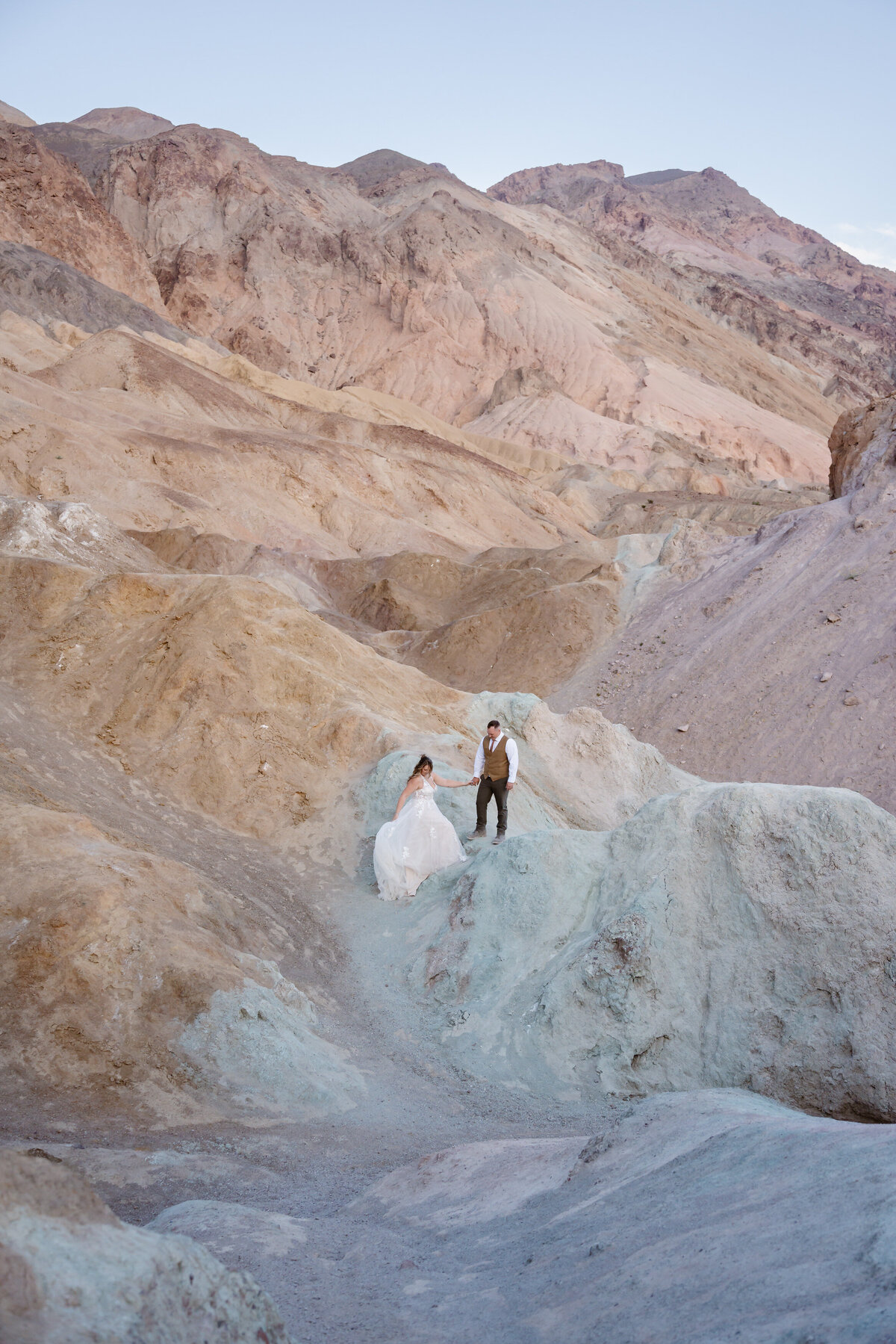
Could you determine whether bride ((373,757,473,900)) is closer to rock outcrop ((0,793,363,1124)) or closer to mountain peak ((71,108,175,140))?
rock outcrop ((0,793,363,1124))

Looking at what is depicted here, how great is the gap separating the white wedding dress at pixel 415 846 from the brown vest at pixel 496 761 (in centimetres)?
58

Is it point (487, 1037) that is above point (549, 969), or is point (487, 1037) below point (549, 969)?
below

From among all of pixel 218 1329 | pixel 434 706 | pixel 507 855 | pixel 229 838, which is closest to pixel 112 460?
pixel 434 706

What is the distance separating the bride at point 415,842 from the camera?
9414mm

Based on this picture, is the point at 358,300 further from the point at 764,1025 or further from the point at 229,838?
the point at 764,1025

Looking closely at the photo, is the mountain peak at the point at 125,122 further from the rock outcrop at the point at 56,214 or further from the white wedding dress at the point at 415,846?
the white wedding dress at the point at 415,846

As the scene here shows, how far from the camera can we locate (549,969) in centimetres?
740

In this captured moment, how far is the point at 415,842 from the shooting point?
948 cm

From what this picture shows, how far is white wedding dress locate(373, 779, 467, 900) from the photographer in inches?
372

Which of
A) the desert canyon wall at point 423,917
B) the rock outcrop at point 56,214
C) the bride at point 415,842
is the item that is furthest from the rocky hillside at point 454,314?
the bride at point 415,842

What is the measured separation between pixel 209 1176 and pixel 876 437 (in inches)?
850

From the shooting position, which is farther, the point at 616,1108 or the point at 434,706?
the point at 434,706

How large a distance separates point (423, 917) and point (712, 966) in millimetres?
3030

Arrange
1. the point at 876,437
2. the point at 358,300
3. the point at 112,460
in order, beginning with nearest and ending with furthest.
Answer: the point at 876,437 < the point at 112,460 < the point at 358,300
